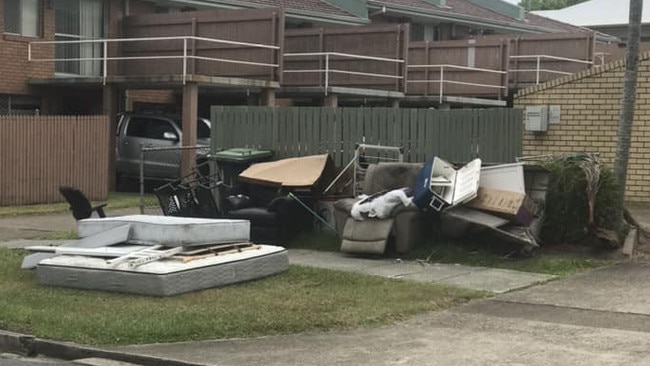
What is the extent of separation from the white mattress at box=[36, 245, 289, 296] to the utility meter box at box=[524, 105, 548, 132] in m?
7.10

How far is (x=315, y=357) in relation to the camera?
694 centimetres

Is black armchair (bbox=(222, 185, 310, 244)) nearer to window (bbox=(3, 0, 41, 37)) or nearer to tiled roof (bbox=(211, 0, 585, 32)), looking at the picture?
window (bbox=(3, 0, 41, 37))

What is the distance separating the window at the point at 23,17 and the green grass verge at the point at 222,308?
13.2 m

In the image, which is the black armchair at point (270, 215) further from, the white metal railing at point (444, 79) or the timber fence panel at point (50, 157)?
the white metal railing at point (444, 79)

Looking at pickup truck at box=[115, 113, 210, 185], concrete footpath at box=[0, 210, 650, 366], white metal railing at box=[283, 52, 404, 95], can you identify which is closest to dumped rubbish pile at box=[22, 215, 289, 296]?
concrete footpath at box=[0, 210, 650, 366]

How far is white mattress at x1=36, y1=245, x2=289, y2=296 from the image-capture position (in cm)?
899

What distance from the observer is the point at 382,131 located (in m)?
13.1

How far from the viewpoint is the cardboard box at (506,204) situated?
35.9 feet

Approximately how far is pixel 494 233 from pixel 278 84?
1129cm

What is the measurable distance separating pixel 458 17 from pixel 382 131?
2127 cm

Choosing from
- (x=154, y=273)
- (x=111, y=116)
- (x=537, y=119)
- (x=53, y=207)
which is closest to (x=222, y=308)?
(x=154, y=273)

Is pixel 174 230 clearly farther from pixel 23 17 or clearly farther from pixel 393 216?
pixel 23 17

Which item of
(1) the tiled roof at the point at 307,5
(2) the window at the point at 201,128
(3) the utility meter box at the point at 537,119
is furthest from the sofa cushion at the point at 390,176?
(1) the tiled roof at the point at 307,5

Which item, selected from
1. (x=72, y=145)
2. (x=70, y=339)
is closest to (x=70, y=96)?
(x=72, y=145)
